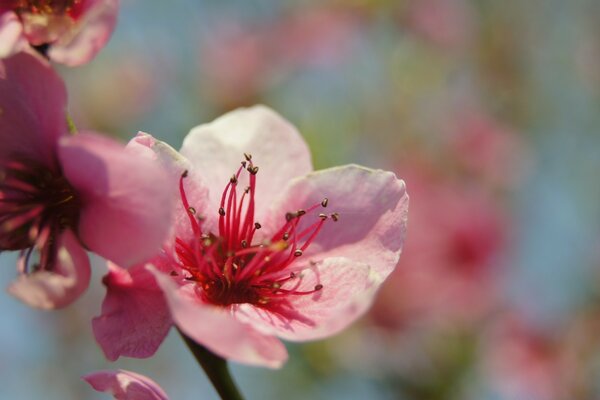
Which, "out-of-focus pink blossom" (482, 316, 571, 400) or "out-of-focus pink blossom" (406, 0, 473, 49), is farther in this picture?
"out-of-focus pink blossom" (406, 0, 473, 49)

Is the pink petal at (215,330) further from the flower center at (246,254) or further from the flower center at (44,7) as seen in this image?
the flower center at (44,7)

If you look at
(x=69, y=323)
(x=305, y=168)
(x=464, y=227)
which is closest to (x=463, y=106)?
(x=464, y=227)

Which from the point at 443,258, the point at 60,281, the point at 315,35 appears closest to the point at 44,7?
the point at 60,281

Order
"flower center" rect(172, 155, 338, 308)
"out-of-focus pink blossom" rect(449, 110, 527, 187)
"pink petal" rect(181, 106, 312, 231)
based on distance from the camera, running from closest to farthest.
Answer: "flower center" rect(172, 155, 338, 308) → "pink petal" rect(181, 106, 312, 231) → "out-of-focus pink blossom" rect(449, 110, 527, 187)

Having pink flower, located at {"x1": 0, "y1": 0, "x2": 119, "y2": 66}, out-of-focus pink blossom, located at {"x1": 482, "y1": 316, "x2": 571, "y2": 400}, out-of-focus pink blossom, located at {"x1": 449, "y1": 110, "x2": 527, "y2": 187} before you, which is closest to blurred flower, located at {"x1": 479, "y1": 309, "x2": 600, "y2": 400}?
out-of-focus pink blossom, located at {"x1": 482, "y1": 316, "x2": 571, "y2": 400}

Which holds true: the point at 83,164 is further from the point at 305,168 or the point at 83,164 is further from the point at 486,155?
the point at 486,155

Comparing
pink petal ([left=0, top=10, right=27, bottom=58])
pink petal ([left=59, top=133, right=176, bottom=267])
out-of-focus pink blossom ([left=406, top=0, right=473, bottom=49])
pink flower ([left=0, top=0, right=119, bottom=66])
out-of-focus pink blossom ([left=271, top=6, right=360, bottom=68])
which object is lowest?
pink petal ([left=59, top=133, right=176, bottom=267])

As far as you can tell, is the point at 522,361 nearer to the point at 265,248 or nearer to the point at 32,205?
the point at 265,248

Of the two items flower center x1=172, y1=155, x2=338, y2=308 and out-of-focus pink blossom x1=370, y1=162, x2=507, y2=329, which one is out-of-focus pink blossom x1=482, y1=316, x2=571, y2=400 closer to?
out-of-focus pink blossom x1=370, y1=162, x2=507, y2=329
